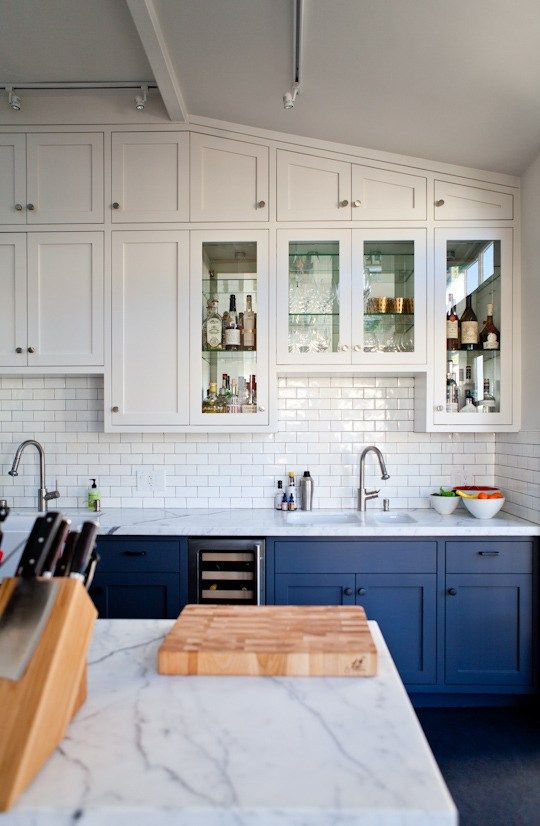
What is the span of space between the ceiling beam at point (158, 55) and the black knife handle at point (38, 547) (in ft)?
6.53

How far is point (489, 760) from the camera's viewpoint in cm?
228

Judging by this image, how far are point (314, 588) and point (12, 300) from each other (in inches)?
88.6

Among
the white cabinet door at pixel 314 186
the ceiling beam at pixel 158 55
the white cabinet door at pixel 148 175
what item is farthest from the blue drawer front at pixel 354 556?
the ceiling beam at pixel 158 55

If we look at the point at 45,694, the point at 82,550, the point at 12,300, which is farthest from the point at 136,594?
the point at 45,694

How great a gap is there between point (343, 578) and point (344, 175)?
7.02 ft

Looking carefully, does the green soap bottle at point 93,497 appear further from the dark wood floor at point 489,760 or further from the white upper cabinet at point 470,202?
the white upper cabinet at point 470,202

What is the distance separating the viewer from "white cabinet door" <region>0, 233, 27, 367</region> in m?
2.88

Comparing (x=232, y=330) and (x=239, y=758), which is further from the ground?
(x=232, y=330)

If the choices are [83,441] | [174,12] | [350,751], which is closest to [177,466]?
[83,441]

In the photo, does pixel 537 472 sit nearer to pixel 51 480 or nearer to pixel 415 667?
pixel 415 667

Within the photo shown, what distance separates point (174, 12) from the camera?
206 centimetres

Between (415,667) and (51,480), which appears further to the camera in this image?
(51,480)

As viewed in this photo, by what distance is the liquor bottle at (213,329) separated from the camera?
9.45 ft

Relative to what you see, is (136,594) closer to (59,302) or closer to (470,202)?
(59,302)
